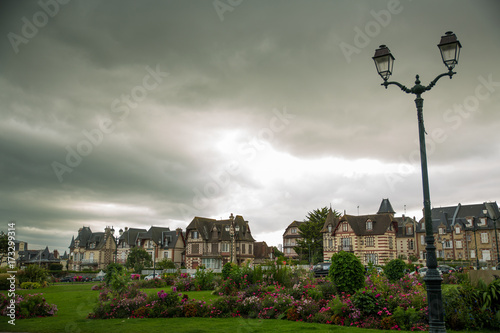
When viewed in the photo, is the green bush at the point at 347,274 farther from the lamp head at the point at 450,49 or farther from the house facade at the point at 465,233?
the house facade at the point at 465,233

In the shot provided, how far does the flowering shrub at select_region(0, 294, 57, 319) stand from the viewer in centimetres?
1619

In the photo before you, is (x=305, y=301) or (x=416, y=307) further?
(x=305, y=301)

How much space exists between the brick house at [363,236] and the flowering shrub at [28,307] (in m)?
55.5

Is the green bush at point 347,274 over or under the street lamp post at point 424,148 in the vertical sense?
under

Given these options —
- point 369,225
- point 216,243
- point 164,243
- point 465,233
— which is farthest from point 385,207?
point 164,243

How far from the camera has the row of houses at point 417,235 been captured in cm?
6619

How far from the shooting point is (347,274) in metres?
16.5

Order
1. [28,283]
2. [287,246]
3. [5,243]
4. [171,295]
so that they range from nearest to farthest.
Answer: [171,295] < [28,283] < [5,243] < [287,246]

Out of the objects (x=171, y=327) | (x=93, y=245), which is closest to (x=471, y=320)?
(x=171, y=327)

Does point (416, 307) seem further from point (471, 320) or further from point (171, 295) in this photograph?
point (171, 295)

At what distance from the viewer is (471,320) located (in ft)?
39.1

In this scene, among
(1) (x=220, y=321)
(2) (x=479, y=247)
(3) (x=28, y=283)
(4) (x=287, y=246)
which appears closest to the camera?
Answer: (1) (x=220, y=321)

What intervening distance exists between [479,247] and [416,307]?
64.6 m

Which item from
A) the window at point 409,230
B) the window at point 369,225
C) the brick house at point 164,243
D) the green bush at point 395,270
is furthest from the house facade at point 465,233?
the brick house at point 164,243
